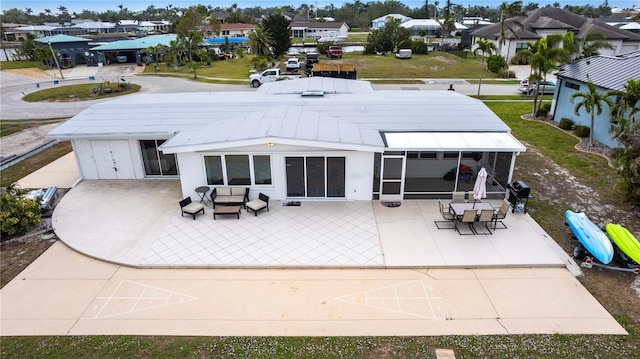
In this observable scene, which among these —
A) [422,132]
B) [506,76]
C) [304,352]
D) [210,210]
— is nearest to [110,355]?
[304,352]

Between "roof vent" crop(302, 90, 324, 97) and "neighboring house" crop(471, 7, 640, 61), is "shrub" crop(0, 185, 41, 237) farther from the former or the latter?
"neighboring house" crop(471, 7, 640, 61)

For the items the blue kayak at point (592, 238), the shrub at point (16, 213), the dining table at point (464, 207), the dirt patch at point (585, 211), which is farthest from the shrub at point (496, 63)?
the shrub at point (16, 213)

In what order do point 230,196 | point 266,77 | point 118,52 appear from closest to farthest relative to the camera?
1. point 230,196
2. point 266,77
3. point 118,52

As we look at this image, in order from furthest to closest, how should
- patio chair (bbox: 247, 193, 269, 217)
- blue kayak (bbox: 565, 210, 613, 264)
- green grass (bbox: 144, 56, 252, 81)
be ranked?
green grass (bbox: 144, 56, 252, 81) < patio chair (bbox: 247, 193, 269, 217) < blue kayak (bbox: 565, 210, 613, 264)

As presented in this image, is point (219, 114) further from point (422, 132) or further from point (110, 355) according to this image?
point (110, 355)

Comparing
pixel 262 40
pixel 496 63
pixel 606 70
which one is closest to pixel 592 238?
pixel 606 70

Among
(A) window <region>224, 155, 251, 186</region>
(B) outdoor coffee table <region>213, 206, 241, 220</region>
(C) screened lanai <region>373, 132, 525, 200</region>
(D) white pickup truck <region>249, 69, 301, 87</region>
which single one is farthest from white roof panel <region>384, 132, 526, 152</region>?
(D) white pickup truck <region>249, 69, 301, 87</region>

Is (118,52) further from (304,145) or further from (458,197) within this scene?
(458,197)
